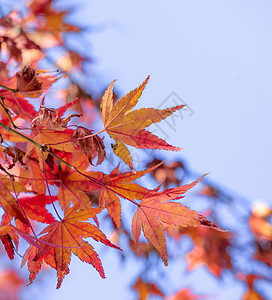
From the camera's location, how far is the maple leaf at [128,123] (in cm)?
45

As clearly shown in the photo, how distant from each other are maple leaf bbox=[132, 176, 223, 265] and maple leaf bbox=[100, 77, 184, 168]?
0.26 feet

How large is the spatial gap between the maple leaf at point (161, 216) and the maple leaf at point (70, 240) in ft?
0.20

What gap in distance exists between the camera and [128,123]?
1.55 ft

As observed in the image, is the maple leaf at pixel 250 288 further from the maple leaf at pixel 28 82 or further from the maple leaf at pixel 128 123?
the maple leaf at pixel 28 82

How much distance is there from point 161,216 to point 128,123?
0.16 metres

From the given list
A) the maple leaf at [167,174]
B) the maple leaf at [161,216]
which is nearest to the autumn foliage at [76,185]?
the maple leaf at [161,216]

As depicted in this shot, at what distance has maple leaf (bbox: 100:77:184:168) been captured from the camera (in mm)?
451

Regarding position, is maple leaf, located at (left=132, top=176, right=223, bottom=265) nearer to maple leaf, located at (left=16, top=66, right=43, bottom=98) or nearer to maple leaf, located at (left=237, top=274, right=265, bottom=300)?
maple leaf, located at (left=16, top=66, right=43, bottom=98)

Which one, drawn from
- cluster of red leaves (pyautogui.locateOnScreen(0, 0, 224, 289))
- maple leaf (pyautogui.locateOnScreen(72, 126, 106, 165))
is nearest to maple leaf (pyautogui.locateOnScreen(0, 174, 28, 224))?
cluster of red leaves (pyautogui.locateOnScreen(0, 0, 224, 289))

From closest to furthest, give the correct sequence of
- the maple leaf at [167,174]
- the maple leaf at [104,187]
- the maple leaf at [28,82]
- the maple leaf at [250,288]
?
the maple leaf at [28,82], the maple leaf at [104,187], the maple leaf at [167,174], the maple leaf at [250,288]

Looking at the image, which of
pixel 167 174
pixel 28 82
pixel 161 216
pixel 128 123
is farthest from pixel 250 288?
pixel 28 82

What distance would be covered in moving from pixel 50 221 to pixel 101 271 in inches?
4.8

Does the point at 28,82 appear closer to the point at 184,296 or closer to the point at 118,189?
the point at 118,189

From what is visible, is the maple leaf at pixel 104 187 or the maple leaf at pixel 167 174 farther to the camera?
the maple leaf at pixel 167 174
